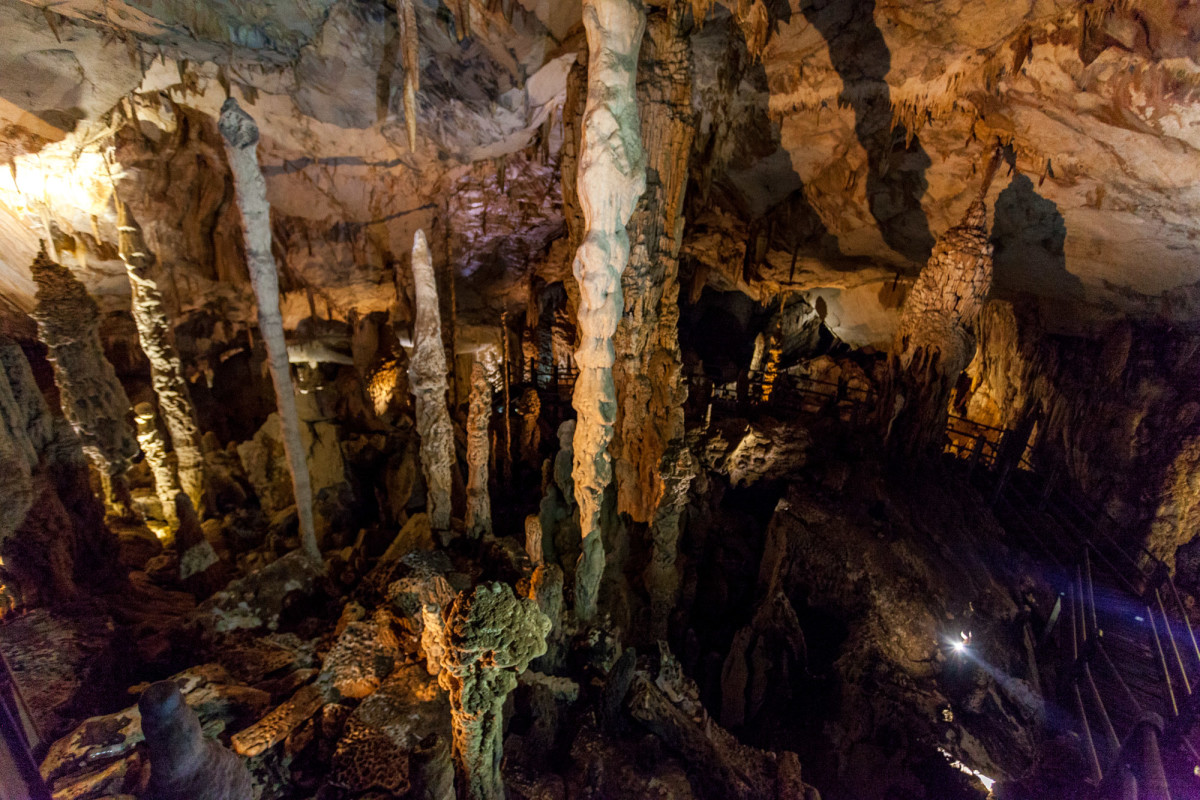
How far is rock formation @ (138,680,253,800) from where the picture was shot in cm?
216

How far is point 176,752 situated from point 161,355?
19.2 ft

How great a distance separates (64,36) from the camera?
13.7 ft

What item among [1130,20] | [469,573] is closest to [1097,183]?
[1130,20]

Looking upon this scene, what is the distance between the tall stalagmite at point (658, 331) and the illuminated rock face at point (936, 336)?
3.13 m

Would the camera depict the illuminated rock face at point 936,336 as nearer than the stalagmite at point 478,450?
No

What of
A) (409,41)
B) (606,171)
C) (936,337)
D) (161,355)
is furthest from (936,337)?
(161,355)

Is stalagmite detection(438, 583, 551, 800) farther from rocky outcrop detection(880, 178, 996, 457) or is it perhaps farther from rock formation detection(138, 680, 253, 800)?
rocky outcrop detection(880, 178, 996, 457)

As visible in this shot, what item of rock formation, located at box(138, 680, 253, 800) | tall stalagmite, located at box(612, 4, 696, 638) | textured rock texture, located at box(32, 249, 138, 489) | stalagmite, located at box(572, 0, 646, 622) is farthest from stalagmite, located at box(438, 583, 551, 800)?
textured rock texture, located at box(32, 249, 138, 489)

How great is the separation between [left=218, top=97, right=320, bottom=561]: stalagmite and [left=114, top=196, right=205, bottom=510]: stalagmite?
2800mm

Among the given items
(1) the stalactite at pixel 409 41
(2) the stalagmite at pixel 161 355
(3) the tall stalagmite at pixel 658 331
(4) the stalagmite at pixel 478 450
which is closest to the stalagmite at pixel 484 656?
(4) the stalagmite at pixel 478 450

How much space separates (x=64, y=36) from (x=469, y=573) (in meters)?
5.88

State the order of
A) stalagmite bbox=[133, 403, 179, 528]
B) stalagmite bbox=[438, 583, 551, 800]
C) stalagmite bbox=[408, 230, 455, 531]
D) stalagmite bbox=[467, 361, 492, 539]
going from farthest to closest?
stalagmite bbox=[133, 403, 179, 528] → stalagmite bbox=[467, 361, 492, 539] → stalagmite bbox=[408, 230, 455, 531] → stalagmite bbox=[438, 583, 551, 800]

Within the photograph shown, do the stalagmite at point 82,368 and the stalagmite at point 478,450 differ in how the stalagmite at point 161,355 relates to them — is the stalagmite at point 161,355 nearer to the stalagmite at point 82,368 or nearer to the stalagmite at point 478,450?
the stalagmite at point 82,368

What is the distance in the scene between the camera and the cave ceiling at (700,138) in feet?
13.8
